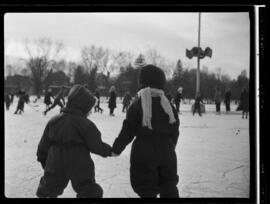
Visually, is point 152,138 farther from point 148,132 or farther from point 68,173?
point 68,173

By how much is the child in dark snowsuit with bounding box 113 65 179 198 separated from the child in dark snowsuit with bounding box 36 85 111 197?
0.77 feet

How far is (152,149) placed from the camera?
3.09m

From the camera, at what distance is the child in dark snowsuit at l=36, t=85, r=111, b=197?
10.2 feet

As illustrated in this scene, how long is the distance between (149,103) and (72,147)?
2.30 ft

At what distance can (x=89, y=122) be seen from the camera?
3.15 m

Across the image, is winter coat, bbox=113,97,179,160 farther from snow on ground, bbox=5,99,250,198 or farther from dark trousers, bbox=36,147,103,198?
snow on ground, bbox=5,99,250,198

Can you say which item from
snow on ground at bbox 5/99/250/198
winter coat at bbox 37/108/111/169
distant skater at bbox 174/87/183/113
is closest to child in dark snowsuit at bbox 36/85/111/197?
winter coat at bbox 37/108/111/169

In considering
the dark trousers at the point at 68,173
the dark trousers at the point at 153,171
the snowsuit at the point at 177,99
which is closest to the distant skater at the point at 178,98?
the snowsuit at the point at 177,99

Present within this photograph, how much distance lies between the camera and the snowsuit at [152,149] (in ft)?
10.2

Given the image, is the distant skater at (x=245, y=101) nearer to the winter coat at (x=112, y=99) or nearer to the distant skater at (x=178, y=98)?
the distant skater at (x=178, y=98)
